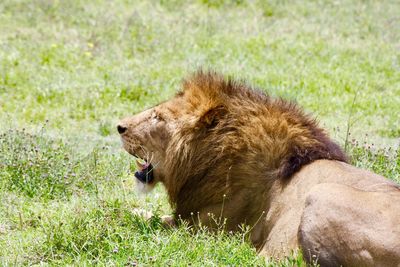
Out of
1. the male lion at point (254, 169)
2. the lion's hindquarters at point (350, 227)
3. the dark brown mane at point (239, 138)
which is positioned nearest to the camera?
the lion's hindquarters at point (350, 227)

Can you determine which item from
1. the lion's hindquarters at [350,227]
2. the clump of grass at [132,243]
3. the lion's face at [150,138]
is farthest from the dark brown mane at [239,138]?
the lion's hindquarters at [350,227]

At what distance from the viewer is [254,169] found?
220 inches

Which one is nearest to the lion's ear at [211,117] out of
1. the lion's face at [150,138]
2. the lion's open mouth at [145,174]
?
the lion's face at [150,138]

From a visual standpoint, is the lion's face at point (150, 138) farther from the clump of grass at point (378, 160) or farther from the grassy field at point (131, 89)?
the clump of grass at point (378, 160)

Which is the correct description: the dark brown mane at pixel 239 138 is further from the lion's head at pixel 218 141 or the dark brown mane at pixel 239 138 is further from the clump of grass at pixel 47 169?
the clump of grass at pixel 47 169

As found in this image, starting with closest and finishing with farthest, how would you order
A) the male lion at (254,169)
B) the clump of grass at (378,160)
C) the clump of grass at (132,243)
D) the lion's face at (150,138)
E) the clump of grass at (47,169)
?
the male lion at (254,169) < the clump of grass at (132,243) < the lion's face at (150,138) < the clump of grass at (47,169) < the clump of grass at (378,160)

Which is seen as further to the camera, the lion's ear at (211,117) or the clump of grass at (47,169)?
the clump of grass at (47,169)

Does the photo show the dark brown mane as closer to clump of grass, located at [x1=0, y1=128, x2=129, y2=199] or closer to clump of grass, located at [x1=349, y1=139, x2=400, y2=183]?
clump of grass, located at [x1=0, y1=128, x2=129, y2=199]

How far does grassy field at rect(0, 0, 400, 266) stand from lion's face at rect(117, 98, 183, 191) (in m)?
0.23

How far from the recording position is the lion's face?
595cm

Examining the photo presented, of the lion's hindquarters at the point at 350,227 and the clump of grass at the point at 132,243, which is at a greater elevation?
the lion's hindquarters at the point at 350,227

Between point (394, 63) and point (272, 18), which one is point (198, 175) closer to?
point (394, 63)

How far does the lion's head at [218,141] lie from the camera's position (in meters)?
5.58

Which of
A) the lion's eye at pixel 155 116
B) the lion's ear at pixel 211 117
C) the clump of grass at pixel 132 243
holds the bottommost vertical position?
the clump of grass at pixel 132 243
